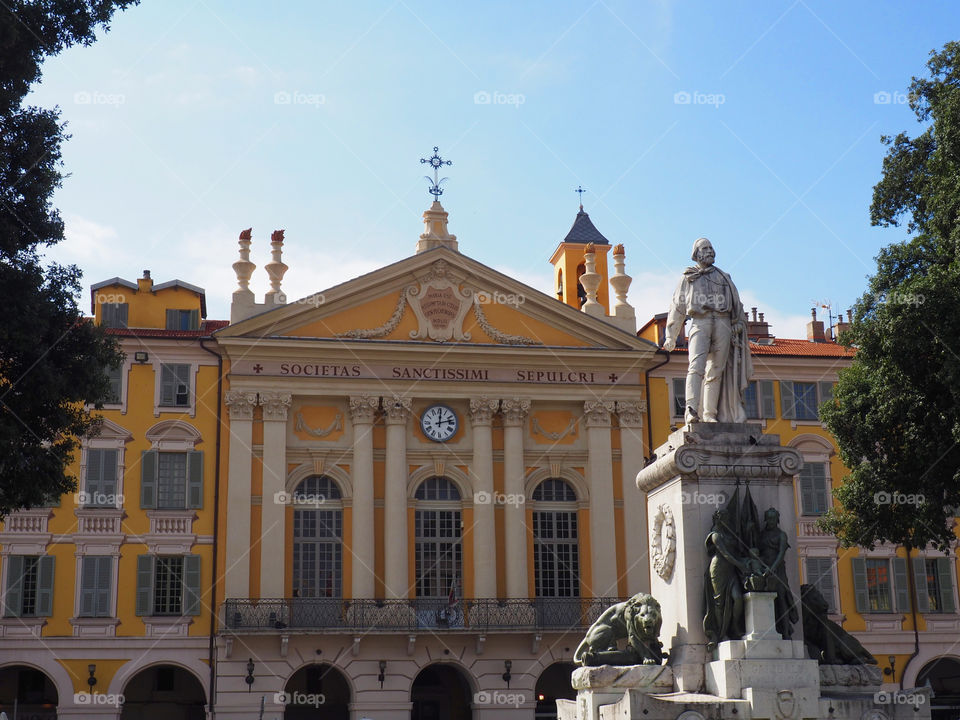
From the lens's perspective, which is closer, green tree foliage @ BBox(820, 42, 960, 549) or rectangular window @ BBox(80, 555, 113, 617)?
green tree foliage @ BBox(820, 42, 960, 549)

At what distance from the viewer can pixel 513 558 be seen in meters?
32.8

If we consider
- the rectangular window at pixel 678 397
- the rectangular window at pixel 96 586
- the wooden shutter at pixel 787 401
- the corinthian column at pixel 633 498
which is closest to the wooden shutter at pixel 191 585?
the rectangular window at pixel 96 586

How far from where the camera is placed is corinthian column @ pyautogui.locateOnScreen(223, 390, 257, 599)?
31.5 metres

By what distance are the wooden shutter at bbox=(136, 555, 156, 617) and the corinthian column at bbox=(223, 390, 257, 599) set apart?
6.53 ft

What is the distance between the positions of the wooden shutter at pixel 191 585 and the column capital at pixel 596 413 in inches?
449

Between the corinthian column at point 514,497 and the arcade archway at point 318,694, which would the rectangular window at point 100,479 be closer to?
the arcade archway at point 318,694

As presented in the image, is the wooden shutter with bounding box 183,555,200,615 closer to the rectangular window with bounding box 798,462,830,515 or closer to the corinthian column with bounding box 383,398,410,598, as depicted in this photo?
the corinthian column with bounding box 383,398,410,598

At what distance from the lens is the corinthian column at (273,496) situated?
31594 millimetres

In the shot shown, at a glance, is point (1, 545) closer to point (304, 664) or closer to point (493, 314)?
point (304, 664)

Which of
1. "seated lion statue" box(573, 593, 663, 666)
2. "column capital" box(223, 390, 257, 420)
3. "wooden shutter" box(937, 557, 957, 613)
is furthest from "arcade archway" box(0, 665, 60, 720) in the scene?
"wooden shutter" box(937, 557, 957, 613)

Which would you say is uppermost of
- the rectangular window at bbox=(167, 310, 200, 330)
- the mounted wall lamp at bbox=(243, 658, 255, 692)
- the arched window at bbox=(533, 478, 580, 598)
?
the rectangular window at bbox=(167, 310, 200, 330)

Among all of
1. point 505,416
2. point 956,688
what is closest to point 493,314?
point 505,416

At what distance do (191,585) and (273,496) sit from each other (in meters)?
3.11

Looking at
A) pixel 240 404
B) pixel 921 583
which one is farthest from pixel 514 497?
pixel 921 583
